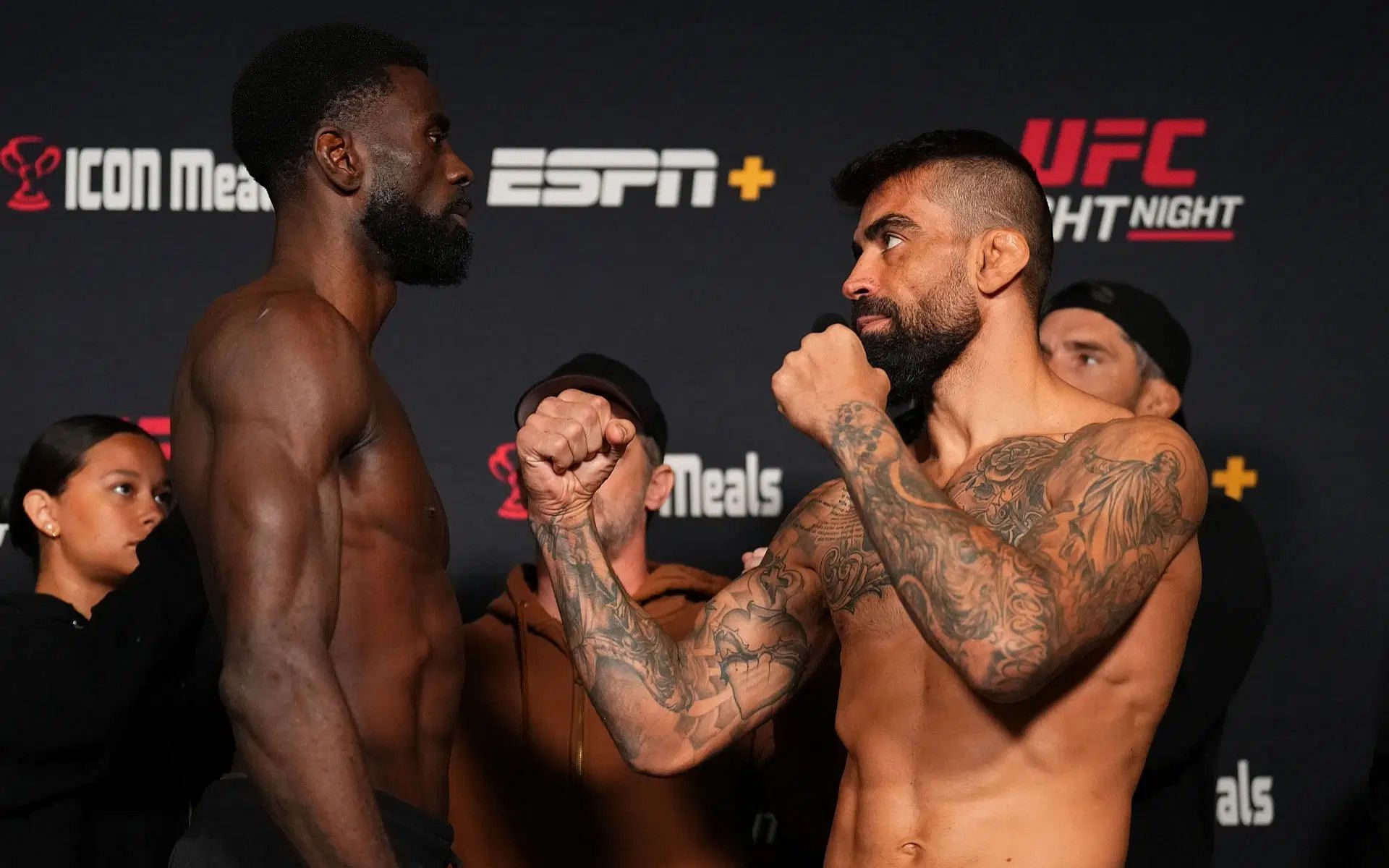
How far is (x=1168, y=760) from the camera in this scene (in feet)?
7.61

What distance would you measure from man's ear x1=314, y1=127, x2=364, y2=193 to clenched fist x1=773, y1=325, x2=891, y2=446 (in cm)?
54

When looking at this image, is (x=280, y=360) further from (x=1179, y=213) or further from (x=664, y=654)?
(x=1179, y=213)

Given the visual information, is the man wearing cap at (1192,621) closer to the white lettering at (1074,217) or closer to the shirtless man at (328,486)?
the white lettering at (1074,217)

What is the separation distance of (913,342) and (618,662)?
1.58 feet

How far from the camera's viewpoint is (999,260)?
6.42 feet

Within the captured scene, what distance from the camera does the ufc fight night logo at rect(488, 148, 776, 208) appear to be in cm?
312

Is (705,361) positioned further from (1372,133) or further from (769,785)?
(1372,133)

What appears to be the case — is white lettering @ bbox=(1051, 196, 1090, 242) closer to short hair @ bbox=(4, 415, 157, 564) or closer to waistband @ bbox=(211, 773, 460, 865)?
short hair @ bbox=(4, 415, 157, 564)

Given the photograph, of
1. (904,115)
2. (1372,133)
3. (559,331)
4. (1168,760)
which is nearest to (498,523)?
(559,331)

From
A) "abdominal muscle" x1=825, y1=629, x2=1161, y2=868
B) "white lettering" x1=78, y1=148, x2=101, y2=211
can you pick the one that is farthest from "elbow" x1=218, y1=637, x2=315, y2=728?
"white lettering" x1=78, y1=148, x2=101, y2=211

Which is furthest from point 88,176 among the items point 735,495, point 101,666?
point 735,495

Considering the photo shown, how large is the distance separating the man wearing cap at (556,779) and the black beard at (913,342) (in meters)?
0.74

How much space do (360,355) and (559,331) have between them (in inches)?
51.9

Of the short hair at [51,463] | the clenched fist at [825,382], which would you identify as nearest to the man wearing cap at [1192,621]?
the clenched fist at [825,382]
